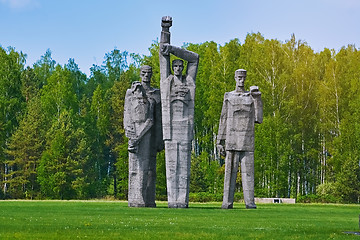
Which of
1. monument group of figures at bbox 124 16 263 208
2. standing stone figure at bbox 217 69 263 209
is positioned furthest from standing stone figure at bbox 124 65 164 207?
standing stone figure at bbox 217 69 263 209

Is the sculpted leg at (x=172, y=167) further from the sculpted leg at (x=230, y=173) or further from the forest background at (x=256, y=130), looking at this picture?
the forest background at (x=256, y=130)

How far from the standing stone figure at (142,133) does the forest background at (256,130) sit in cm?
2527

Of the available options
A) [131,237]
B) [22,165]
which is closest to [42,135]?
[22,165]

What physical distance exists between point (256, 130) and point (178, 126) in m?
30.0

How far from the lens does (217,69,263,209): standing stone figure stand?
30250 mm

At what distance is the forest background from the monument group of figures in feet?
81.5

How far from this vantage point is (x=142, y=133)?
30.8 m

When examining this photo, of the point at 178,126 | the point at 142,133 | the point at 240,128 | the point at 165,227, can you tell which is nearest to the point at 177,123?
the point at 178,126

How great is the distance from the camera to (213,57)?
67.6 metres

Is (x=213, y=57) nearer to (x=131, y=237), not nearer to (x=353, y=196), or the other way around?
(x=353, y=196)

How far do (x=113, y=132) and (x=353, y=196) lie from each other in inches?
1139

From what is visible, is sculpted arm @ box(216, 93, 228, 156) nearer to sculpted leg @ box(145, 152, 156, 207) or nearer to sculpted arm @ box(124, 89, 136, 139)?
sculpted leg @ box(145, 152, 156, 207)

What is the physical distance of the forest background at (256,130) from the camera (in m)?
59.7

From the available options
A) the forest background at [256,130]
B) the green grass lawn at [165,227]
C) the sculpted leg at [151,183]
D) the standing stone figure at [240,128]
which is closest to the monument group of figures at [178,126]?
the standing stone figure at [240,128]
